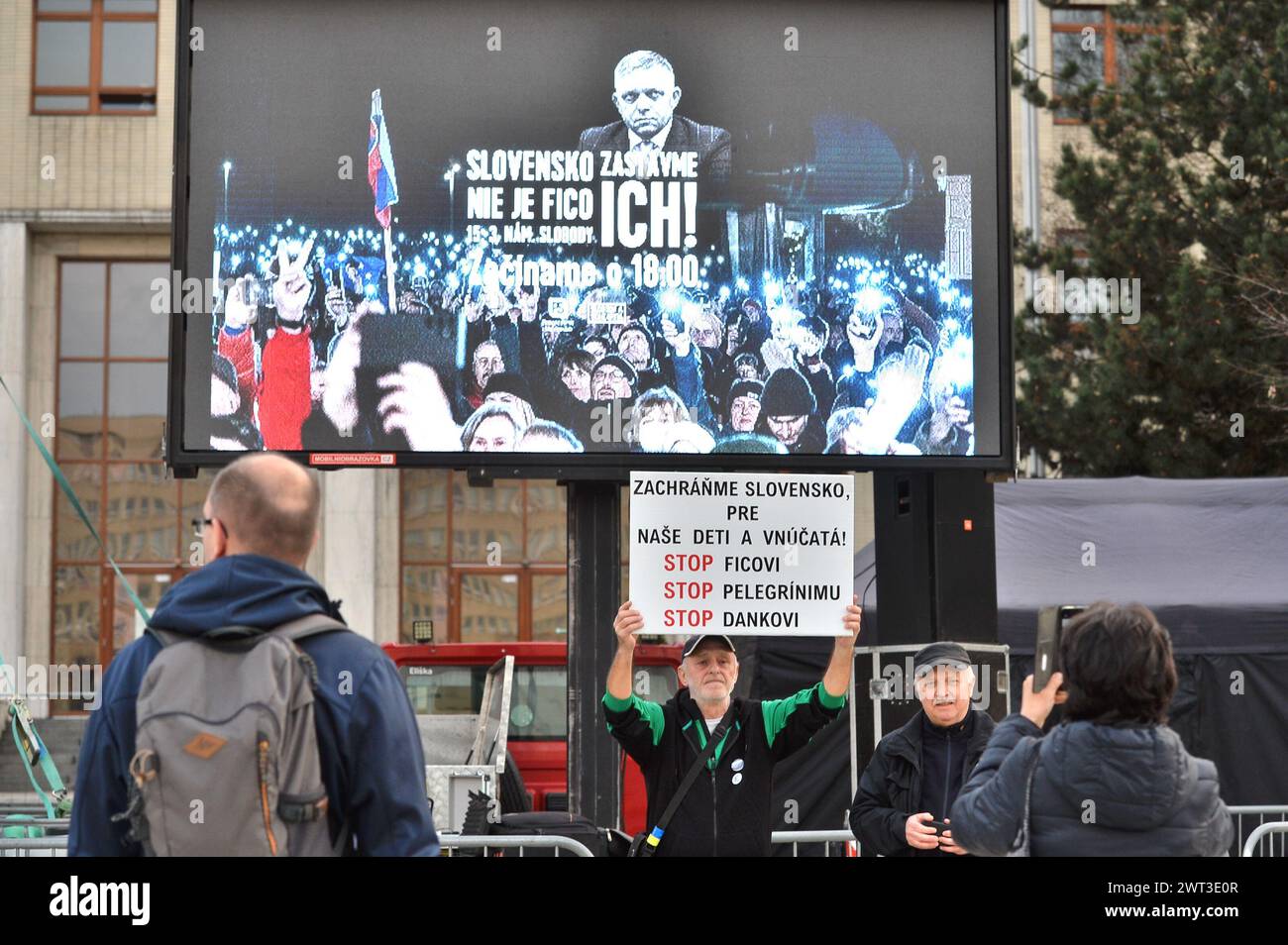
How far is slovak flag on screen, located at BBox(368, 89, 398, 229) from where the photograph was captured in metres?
10.5

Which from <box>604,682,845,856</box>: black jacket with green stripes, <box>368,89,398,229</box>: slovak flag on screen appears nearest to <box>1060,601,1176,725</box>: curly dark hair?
<box>604,682,845,856</box>: black jacket with green stripes

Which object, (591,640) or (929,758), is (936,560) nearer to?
(591,640)

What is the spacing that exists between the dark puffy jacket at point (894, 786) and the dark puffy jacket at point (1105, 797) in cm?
241

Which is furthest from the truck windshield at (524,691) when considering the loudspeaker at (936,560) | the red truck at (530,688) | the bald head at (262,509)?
the bald head at (262,509)

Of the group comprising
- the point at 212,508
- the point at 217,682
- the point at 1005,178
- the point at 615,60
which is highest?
the point at 615,60

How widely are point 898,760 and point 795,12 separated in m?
5.54

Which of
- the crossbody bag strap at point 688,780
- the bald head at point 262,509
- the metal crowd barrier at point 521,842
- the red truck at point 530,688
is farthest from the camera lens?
the red truck at point 530,688

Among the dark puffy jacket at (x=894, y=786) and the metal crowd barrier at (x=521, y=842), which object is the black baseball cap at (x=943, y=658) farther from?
the metal crowd barrier at (x=521, y=842)

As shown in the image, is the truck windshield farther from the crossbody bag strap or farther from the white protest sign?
the crossbody bag strap

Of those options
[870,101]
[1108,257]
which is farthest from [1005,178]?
[1108,257]

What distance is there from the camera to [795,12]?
35.9ft

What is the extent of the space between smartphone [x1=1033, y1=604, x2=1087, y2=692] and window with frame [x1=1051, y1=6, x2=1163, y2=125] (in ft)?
58.6

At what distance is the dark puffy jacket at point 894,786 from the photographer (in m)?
6.79
